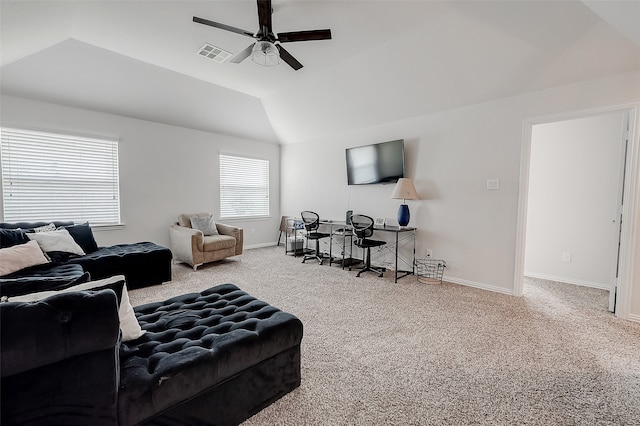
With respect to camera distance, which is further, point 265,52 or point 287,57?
point 287,57

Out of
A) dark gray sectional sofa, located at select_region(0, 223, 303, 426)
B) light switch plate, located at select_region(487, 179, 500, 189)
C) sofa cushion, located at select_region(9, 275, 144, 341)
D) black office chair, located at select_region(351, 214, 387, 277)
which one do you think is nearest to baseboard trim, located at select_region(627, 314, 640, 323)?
light switch plate, located at select_region(487, 179, 500, 189)

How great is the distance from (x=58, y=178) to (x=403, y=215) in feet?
16.6

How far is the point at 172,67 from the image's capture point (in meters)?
3.82

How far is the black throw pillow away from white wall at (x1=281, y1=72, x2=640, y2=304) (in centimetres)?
409

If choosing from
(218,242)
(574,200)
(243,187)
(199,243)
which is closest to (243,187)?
(243,187)

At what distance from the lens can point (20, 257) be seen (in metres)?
2.64

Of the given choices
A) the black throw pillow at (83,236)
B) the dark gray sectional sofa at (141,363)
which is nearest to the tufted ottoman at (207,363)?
the dark gray sectional sofa at (141,363)

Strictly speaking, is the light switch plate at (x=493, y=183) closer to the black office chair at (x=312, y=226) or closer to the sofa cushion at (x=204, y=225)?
the black office chair at (x=312, y=226)

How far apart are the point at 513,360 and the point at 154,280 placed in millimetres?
3954

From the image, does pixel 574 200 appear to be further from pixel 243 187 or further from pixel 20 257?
pixel 20 257

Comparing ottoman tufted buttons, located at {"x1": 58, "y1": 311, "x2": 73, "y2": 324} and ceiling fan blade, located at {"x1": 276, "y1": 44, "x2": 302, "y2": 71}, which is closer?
ottoman tufted buttons, located at {"x1": 58, "y1": 311, "x2": 73, "y2": 324}

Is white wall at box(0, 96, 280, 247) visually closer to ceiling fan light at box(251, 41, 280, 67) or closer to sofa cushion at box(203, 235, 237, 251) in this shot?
sofa cushion at box(203, 235, 237, 251)

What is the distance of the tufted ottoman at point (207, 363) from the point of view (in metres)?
1.15

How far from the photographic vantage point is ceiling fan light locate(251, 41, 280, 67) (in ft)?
8.48
